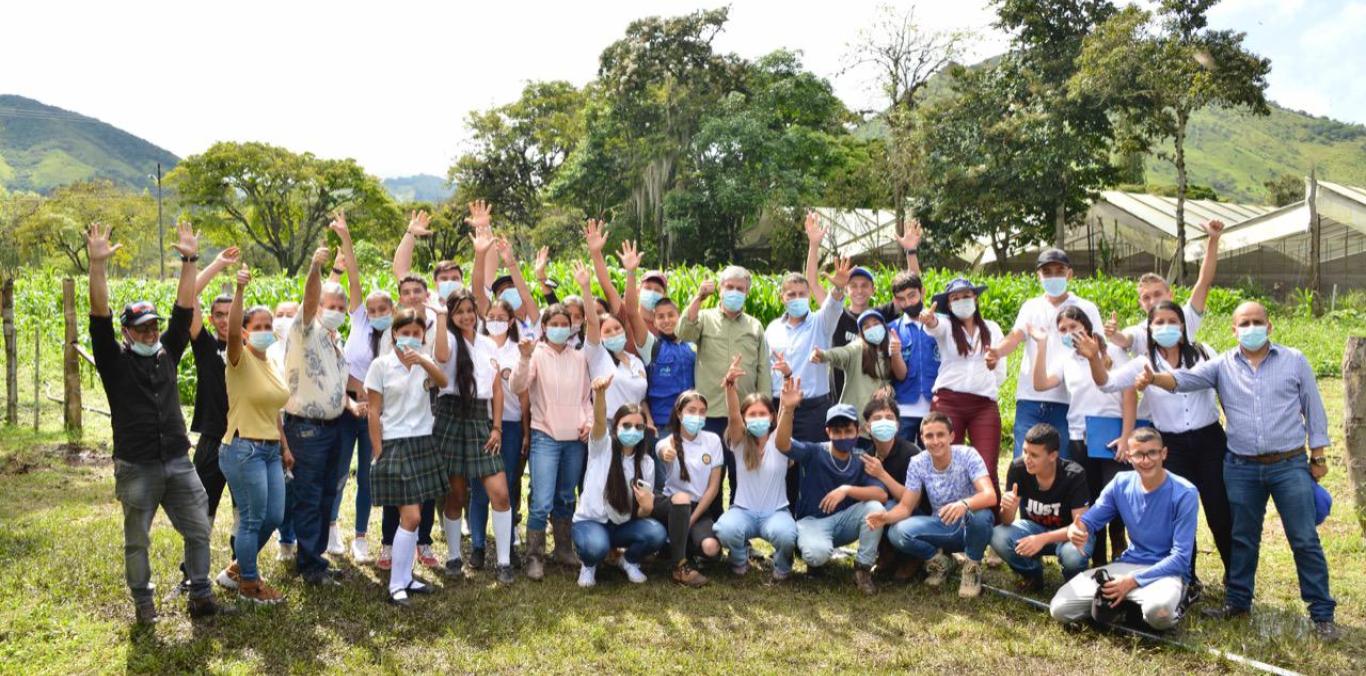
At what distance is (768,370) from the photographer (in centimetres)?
680

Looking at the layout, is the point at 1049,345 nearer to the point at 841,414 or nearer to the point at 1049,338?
the point at 1049,338

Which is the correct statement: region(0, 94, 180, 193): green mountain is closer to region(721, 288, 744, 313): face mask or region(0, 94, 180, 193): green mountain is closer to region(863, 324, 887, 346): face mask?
region(721, 288, 744, 313): face mask

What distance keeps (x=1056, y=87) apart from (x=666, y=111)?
1334cm

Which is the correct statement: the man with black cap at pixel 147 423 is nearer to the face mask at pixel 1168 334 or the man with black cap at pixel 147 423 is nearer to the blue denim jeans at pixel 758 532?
the blue denim jeans at pixel 758 532

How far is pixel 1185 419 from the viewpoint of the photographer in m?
5.75

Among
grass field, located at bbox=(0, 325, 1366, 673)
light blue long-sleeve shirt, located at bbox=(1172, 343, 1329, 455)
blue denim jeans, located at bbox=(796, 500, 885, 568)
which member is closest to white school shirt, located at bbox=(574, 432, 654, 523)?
grass field, located at bbox=(0, 325, 1366, 673)

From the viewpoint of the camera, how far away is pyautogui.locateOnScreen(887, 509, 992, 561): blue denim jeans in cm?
593

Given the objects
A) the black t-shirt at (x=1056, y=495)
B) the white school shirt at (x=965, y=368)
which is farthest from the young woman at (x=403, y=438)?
the black t-shirt at (x=1056, y=495)

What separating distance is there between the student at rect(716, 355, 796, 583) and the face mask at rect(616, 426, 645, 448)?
2.15 feet

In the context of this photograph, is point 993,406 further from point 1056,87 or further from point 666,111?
point 666,111

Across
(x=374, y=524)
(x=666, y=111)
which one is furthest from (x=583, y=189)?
(x=374, y=524)

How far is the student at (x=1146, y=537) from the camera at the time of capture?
5.11 metres

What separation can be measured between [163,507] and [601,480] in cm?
251

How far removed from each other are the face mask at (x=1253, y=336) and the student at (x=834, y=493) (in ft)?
7.46
